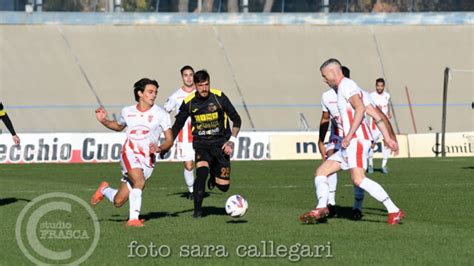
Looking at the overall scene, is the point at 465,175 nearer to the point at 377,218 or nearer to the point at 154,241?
the point at 377,218

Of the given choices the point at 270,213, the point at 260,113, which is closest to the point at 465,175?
the point at 270,213

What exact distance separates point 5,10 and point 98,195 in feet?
109

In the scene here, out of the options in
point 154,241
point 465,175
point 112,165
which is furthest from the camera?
point 112,165

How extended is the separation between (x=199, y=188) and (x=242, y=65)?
102 ft

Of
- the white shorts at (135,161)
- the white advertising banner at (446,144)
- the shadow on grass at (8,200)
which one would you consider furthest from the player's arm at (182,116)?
the white advertising banner at (446,144)

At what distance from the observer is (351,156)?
14.5 metres

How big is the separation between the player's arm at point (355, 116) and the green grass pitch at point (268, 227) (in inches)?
42.4

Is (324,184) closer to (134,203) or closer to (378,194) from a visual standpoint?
(378,194)

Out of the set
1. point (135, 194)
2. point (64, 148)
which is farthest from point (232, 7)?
point (135, 194)

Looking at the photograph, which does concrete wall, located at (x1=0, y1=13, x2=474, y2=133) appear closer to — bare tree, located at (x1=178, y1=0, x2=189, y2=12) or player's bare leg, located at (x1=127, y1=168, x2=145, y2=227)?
bare tree, located at (x1=178, y1=0, x2=189, y2=12)

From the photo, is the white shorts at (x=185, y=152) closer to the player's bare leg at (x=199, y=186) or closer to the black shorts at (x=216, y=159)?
the black shorts at (x=216, y=159)

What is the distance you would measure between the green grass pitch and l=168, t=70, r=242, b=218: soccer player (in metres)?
0.59

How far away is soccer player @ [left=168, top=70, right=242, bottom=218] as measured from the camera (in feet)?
52.5

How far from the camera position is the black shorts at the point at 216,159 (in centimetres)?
1627
